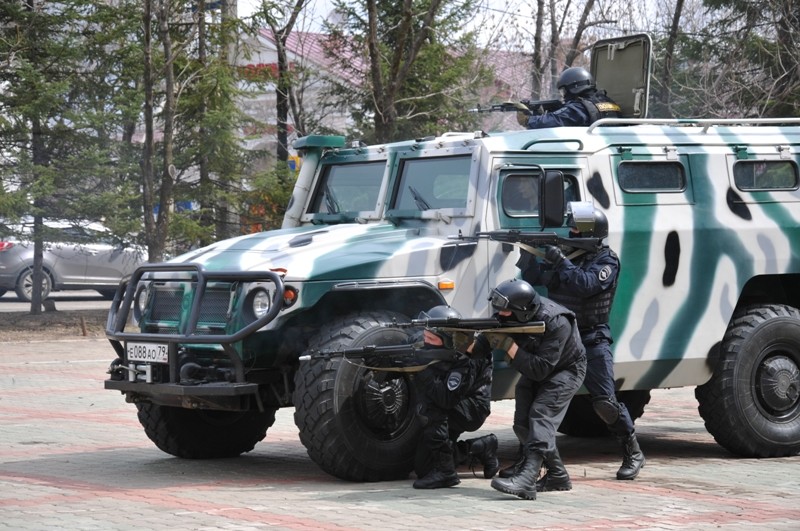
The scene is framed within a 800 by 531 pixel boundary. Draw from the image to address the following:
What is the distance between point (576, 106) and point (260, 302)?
3.48 m

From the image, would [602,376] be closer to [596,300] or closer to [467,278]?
[596,300]

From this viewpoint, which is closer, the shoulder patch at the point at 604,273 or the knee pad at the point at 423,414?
the knee pad at the point at 423,414

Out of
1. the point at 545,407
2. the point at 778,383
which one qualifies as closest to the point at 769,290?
the point at 778,383

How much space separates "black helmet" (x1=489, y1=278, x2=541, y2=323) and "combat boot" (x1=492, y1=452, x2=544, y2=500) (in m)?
0.85

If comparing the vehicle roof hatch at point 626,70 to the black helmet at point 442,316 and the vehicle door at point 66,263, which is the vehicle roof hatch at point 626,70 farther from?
the vehicle door at point 66,263

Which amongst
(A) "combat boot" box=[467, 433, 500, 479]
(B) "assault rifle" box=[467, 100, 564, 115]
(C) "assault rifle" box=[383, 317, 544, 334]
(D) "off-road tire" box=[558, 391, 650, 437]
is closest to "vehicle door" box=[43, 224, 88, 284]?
(B) "assault rifle" box=[467, 100, 564, 115]

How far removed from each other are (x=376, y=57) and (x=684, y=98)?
8.30m

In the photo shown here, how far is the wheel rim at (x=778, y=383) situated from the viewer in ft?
32.9

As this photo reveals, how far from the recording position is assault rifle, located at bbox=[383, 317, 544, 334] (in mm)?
8227

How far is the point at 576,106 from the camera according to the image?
10.8m

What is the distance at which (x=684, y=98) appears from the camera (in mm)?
25531

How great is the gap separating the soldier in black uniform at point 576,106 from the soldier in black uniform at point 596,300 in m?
1.85

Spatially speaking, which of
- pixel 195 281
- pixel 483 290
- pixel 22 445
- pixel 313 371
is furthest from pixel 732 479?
pixel 22 445

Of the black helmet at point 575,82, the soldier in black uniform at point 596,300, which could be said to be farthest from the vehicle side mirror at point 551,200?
the black helmet at point 575,82
